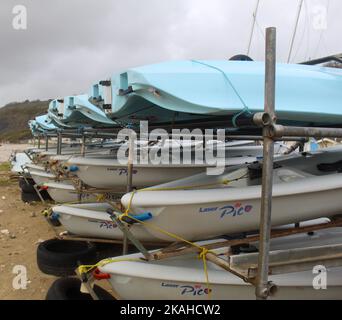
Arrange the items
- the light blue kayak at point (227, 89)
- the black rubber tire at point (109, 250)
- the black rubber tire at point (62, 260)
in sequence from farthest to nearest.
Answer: the black rubber tire at point (109, 250)
the black rubber tire at point (62, 260)
the light blue kayak at point (227, 89)

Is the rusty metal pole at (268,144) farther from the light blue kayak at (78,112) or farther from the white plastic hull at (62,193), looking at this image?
the white plastic hull at (62,193)

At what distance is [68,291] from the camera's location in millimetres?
3908

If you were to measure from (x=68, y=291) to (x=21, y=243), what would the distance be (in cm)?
299

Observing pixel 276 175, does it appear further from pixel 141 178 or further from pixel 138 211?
pixel 141 178

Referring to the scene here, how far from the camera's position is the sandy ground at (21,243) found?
182 inches

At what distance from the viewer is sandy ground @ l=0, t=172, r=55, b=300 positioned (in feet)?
15.2

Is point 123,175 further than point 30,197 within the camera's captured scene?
No

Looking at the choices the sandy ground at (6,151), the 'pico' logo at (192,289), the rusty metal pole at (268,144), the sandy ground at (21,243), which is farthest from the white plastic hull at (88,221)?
the sandy ground at (6,151)

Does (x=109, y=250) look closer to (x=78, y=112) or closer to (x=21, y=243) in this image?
(x=21, y=243)

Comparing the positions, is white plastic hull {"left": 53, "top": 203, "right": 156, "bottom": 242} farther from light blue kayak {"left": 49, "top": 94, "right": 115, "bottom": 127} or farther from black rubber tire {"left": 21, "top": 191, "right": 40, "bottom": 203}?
black rubber tire {"left": 21, "top": 191, "right": 40, "bottom": 203}

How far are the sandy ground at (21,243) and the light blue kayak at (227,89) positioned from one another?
8.18 feet

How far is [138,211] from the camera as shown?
3.17 meters

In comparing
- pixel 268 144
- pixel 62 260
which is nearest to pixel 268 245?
pixel 268 144
